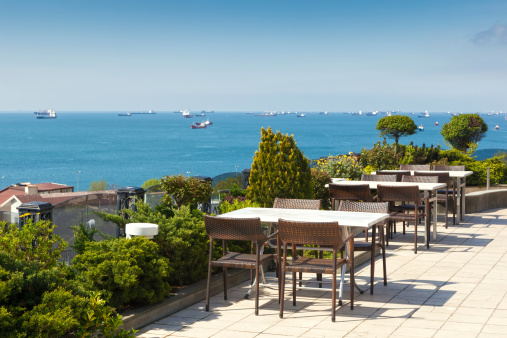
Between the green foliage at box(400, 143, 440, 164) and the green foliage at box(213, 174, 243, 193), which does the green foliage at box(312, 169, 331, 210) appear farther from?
the green foliage at box(400, 143, 440, 164)

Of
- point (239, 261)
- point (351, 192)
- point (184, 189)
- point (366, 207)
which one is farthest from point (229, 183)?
point (239, 261)

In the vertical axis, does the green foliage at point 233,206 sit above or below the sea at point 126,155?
above

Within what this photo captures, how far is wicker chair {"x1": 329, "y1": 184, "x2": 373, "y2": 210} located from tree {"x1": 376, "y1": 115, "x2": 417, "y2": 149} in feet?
40.4

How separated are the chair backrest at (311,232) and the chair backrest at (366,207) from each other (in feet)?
5.65

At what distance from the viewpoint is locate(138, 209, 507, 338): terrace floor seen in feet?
19.2

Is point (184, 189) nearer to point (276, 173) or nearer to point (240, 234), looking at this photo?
point (276, 173)

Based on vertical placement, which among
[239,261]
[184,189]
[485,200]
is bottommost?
[485,200]

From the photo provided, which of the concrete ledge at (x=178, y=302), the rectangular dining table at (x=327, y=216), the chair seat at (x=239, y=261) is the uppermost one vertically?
the rectangular dining table at (x=327, y=216)

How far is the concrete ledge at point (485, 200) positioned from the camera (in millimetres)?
14656

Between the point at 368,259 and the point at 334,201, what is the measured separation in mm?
1962

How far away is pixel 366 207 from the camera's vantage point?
7887 mm

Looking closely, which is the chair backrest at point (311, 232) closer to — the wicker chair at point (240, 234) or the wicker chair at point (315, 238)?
the wicker chair at point (315, 238)

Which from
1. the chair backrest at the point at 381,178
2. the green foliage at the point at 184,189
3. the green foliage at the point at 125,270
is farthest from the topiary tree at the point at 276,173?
the green foliage at the point at 125,270

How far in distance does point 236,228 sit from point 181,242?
0.66 meters
